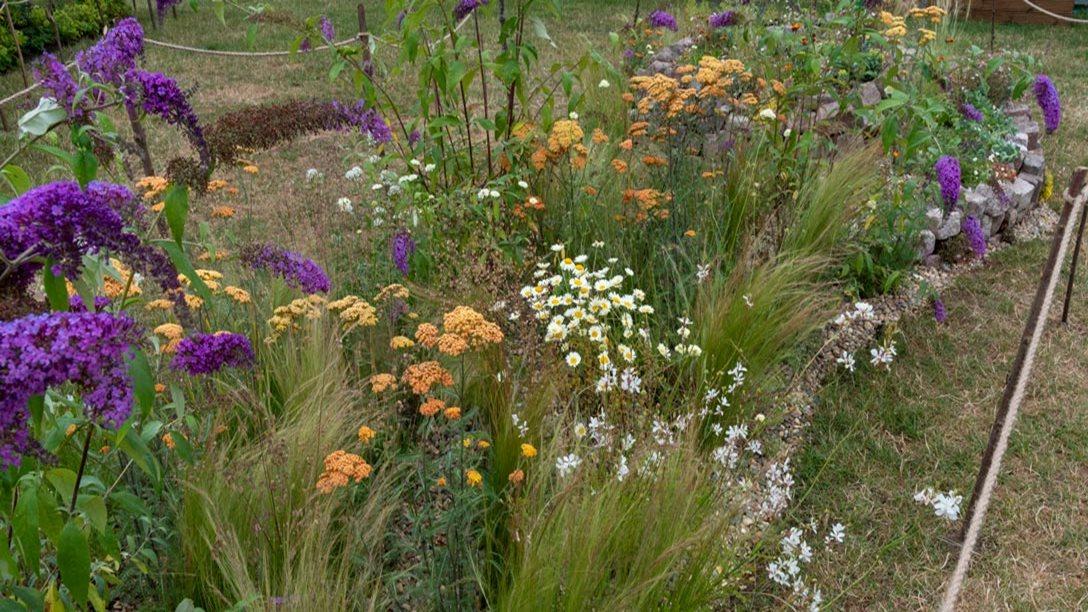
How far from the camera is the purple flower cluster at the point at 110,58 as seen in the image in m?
1.62

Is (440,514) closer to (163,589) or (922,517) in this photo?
(163,589)

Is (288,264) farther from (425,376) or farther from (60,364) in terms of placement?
(60,364)

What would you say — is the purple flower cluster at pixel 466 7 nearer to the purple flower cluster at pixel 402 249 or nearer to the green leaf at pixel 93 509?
the purple flower cluster at pixel 402 249

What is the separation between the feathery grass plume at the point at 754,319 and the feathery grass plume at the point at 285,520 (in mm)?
1235

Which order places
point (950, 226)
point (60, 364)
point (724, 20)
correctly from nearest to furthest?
point (60, 364) → point (950, 226) → point (724, 20)

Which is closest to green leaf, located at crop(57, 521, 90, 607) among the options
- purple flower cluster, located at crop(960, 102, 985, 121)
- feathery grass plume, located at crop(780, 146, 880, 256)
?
feathery grass plume, located at crop(780, 146, 880, 256)

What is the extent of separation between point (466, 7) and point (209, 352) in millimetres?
2018

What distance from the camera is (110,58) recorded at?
1629 millimetres

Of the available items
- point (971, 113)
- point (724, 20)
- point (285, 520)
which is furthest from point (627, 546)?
point (724, 20)

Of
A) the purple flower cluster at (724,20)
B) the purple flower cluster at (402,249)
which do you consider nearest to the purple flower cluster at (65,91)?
the purple flower cluster at (402,249)

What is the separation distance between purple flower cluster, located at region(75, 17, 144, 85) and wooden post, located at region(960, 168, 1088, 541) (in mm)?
2288

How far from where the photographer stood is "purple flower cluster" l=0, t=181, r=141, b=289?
127 centimetres

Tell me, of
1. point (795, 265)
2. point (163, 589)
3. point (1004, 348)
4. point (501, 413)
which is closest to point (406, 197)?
point (501, 413)

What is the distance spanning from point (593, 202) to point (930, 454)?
167 centimetres
